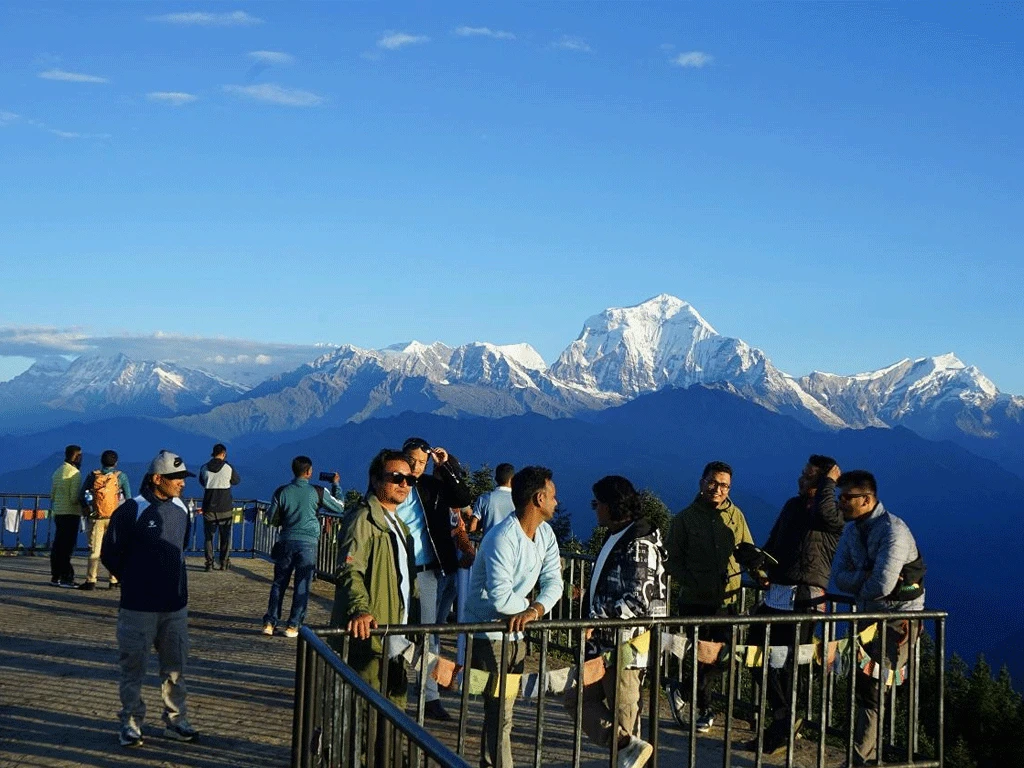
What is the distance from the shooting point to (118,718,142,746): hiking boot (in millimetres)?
7344

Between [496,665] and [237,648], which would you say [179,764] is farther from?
[237,648]

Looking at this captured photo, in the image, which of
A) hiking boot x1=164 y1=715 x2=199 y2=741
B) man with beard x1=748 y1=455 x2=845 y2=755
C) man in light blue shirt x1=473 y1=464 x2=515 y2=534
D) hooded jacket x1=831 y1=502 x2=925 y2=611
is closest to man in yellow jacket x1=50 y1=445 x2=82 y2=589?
man in light blue shirt x1=473 y1=464 x2=515 y2=534

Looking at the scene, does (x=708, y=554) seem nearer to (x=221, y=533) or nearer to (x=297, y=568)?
(x=297, y=568)

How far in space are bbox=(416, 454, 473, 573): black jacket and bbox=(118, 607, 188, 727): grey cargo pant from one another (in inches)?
88.1

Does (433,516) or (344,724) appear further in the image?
(433,516)

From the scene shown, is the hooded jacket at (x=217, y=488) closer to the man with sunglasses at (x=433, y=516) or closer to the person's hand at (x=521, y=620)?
the man with sunglasses at (x=433, y=516)

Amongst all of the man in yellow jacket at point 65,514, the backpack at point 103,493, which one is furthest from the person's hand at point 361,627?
the man in yellow jacket at point 65,514

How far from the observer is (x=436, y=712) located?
8469 mm

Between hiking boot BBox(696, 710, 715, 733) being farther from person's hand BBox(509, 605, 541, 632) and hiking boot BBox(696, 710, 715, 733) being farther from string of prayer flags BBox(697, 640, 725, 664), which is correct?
person's hand BBox(509, 605, 541, 632)

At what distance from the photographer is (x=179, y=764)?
7059 mm

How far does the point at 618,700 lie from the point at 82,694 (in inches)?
191

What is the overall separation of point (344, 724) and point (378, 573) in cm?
204

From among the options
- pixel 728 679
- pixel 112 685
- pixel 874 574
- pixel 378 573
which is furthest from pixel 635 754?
pixel 112 685

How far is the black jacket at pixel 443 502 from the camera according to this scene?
9109 millimetres
